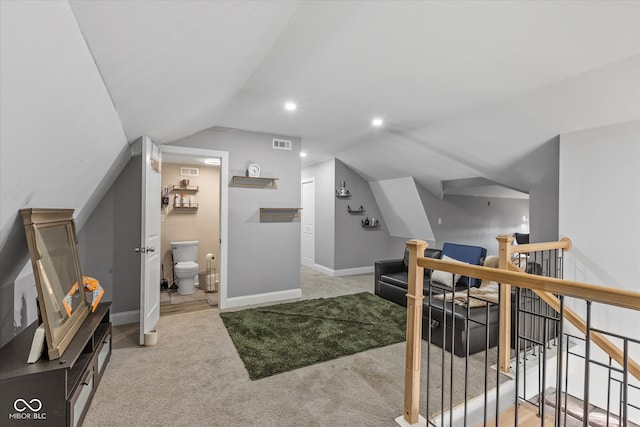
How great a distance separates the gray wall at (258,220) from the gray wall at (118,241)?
885 millimetres

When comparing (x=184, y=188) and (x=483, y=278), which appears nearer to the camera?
(x=483, y=278)

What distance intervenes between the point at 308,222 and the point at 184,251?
290 cm

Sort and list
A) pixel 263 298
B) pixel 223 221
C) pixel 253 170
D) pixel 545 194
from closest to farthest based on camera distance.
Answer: pixel 545 194 < pixel 223 221 < pixel 253 170 < pixel 263 298

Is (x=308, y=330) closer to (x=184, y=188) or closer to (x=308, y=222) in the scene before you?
(x=184, y=188)

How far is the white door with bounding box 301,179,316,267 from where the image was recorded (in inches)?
264

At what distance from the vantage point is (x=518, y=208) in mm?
6902

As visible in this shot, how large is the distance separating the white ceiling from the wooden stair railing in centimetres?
142

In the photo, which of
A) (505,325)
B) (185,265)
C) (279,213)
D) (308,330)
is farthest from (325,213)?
(505,325)

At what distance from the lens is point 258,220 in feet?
14.1

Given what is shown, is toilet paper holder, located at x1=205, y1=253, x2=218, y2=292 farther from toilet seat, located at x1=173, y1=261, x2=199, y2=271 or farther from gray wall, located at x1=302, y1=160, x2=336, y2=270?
gray wall, located at x1=302, y1=160, x2=336, y2=270

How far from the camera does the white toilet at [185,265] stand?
4457 mm

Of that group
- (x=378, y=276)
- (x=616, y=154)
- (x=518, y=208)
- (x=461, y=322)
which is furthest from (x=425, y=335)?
(x=518, y=208)

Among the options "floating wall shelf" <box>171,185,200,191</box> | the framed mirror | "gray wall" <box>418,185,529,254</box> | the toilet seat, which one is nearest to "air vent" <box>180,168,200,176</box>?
"floating wall shelf" <box>171,185,200,191</box>

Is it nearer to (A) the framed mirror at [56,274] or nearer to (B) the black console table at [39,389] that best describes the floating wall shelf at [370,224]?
(A) the framed mirror at [56,274]
